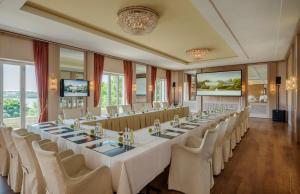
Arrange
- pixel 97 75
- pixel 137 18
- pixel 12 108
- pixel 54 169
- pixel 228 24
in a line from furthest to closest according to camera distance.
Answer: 1. pixel 97 75
2. pixel 12 108
3. pixel 228 24
4. pixel 137 18
5. pixel 54 169

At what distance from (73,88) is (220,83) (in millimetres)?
8929

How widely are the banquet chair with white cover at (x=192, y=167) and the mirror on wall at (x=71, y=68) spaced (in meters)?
5.47

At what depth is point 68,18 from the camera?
4.34 m

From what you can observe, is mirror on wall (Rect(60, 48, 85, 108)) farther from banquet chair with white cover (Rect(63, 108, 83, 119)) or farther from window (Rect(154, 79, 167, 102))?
window (Rect(154, 79, 167, 102))

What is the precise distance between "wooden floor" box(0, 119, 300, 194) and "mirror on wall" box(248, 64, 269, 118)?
5943 mm

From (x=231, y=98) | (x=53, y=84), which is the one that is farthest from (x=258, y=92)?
(x=53, y=84)

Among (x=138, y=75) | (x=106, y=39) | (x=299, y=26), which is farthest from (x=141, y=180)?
(x=138, y=75)

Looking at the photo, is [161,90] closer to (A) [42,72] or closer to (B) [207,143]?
(A) [42,72]

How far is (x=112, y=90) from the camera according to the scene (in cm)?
877

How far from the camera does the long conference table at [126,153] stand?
6.08ft

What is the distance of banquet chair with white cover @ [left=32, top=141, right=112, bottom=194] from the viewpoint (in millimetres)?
1528

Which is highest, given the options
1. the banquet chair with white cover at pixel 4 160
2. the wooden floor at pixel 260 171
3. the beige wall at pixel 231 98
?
the beige wall at pixel 231 98

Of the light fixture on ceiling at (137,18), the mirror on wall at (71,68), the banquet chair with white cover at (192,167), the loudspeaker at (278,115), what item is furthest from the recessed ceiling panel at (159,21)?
the loudspeaker at (278,115)

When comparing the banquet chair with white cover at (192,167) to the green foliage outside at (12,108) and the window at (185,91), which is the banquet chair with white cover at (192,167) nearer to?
the green foliage outside at (12,108)
